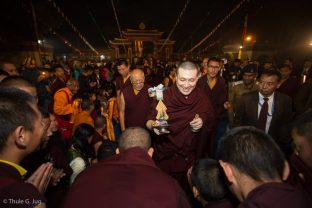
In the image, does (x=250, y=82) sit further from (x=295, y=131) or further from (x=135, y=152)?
(x=135, y=152)

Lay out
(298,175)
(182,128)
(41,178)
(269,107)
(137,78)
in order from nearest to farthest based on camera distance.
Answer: (41,178), (298,175), (182,128), (269,107), (137,78)

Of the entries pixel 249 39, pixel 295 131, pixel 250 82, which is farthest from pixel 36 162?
pixel 249 39

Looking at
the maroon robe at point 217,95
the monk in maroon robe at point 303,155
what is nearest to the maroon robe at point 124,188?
the monk in maroon robe at point 303,155

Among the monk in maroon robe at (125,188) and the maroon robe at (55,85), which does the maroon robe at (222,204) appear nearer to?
the monk in maroon robe at (125,188)

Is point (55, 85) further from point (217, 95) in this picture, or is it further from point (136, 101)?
point (217, 95)

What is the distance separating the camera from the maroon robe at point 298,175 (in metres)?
1.73

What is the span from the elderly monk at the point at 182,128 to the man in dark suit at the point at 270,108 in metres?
0.70

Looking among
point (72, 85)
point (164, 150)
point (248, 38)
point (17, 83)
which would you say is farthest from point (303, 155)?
point (248, 38)

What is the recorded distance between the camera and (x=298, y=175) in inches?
75.4

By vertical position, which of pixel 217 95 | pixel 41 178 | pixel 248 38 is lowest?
pixel 41 178

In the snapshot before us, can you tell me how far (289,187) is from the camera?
1.14 meters

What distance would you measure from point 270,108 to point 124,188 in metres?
2.91

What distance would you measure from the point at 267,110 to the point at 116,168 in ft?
9.05

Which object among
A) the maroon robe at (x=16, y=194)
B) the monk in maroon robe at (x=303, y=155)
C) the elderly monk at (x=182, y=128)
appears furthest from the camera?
the elderly monk at (x=182, y=128)
